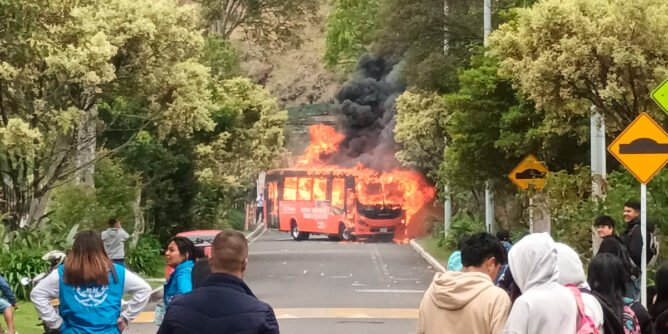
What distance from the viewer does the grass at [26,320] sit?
53.9ft

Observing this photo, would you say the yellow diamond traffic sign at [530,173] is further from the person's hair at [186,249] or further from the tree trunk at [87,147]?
the person's hair at [186,249]

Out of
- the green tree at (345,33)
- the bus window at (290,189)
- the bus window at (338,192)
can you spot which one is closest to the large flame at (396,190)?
the bus window at (338,192)

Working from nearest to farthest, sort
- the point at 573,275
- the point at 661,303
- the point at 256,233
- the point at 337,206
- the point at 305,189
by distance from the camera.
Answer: the point at 573,275
the point at 661,303
the point at 337,206
the point at 305,189
the point at 256,233

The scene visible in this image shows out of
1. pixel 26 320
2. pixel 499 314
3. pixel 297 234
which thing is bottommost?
pixel 297 234

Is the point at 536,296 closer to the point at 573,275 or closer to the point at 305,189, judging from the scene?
the point at 573,275

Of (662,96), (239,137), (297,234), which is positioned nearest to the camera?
(662,96)

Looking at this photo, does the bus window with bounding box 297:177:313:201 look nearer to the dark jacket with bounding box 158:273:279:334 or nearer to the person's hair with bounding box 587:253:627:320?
the person's hair with bounding box 587:253:627:320

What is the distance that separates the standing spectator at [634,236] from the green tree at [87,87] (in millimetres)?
11303

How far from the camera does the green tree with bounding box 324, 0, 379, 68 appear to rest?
66.3 metres

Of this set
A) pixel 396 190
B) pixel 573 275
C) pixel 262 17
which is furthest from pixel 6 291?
pixel 396 190

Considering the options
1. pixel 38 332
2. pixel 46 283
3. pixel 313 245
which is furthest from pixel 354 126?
pixel 46 283

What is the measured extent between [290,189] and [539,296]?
5304 cm

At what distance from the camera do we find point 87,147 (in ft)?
91.5

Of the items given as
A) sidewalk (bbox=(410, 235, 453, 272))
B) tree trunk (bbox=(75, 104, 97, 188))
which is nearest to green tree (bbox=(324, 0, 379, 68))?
sidewalk (bbox=(410, 235, 453, 272))
